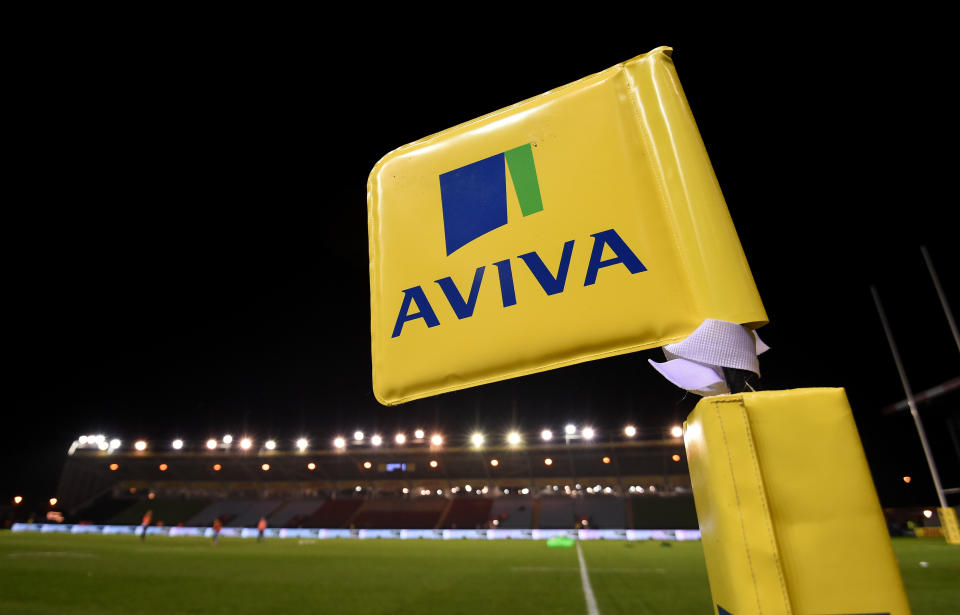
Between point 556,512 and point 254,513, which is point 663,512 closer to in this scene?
point 556,512

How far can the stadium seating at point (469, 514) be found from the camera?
3812 centimetres

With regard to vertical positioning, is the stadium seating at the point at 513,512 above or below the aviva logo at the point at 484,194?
below

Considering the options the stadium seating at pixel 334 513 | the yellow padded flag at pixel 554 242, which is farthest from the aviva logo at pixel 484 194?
the stadium seating at pixel 334 513

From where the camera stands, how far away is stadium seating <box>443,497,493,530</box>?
38125 mm

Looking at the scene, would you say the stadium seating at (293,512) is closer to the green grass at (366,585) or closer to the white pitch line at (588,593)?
the green grass at (366,585)

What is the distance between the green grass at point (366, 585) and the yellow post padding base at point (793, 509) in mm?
8107

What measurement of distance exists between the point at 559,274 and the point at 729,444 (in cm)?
56

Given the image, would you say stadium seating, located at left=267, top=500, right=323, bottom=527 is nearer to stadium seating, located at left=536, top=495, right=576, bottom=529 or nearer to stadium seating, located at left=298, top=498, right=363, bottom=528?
stadium seating, located at left=298, top=498, right=363, bottom=528

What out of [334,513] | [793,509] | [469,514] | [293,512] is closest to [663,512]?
[469,514]

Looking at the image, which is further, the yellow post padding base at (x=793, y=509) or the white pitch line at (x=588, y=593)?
the white pitch line at (x=588, y=593)

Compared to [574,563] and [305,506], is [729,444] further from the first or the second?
[305,506]

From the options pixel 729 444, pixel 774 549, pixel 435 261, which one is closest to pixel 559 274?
pixel 435 261

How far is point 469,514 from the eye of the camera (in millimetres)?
39656

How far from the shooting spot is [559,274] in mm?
1260
